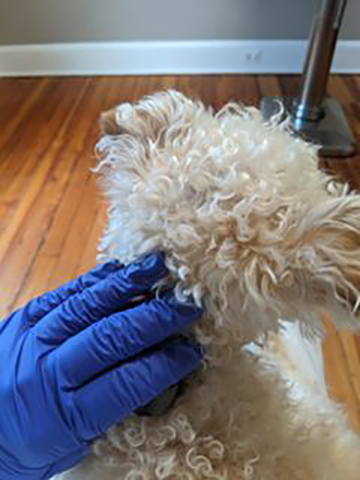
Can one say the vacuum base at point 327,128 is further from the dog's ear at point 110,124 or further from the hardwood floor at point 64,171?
the dog's ear at point 110,124

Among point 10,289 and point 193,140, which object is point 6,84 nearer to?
point 10,289

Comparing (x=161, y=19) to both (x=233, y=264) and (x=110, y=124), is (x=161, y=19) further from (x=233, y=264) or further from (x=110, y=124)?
(x=233, y=264)

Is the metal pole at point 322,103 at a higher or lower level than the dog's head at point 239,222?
lower

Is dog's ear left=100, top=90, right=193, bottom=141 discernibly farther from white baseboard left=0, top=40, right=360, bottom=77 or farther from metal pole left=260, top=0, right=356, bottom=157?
white baseboard left=0, top=40, right=360, bottom=77

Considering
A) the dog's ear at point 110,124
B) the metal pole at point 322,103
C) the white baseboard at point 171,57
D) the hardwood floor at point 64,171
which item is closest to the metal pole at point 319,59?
the metal pole at point 322,103

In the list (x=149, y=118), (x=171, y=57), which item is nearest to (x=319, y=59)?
(x=171, y=57)

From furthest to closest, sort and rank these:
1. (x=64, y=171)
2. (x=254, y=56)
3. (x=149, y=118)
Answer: (x=254, y=56) → (x=64, y=171) → (x=149, y=118)
